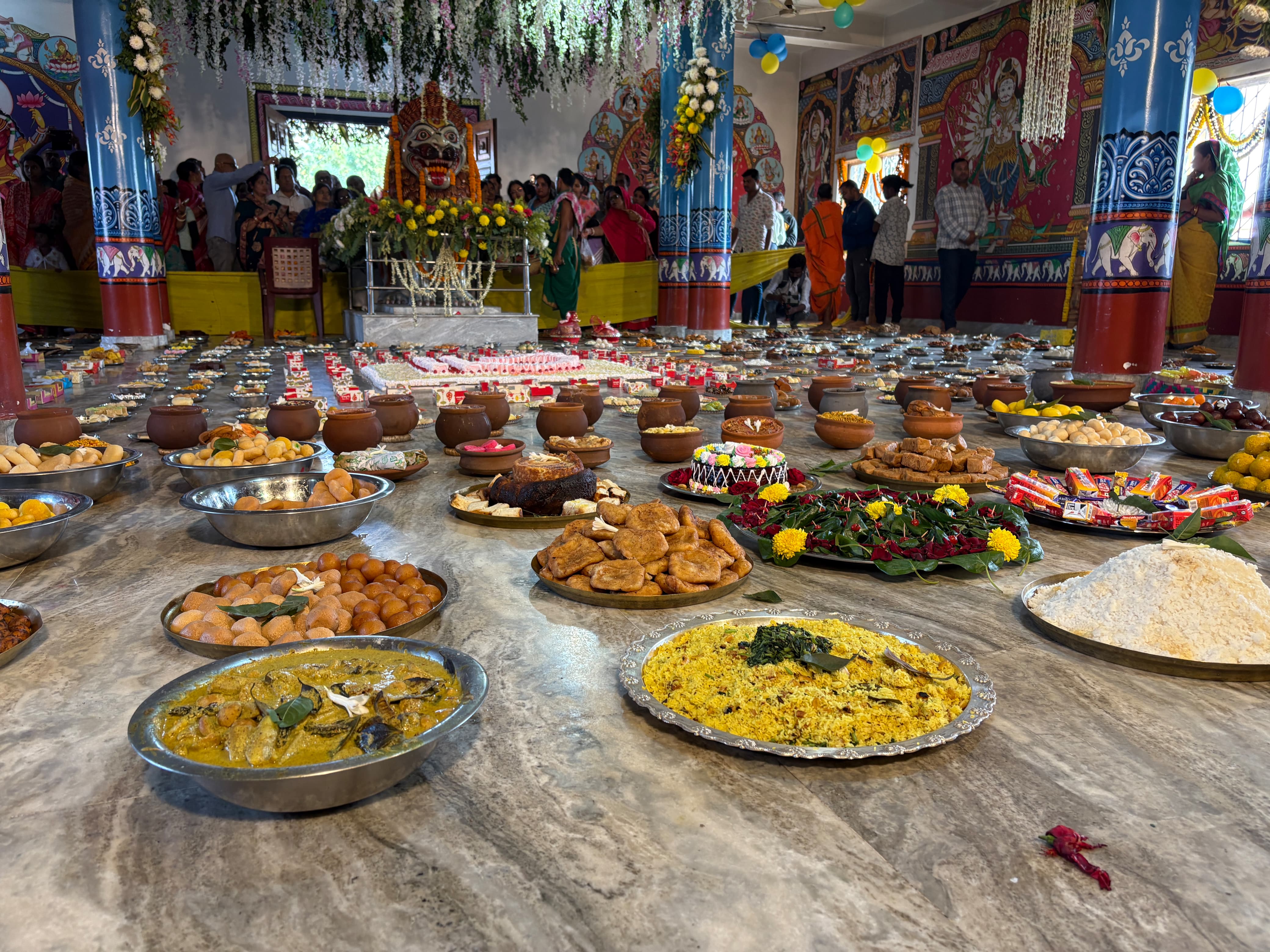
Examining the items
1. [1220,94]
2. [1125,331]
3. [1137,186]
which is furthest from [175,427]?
[1220,94]

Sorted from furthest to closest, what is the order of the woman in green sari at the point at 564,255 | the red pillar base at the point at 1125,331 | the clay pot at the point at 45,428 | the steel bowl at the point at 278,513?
the woman in green sari at the point at 564,255 → the red pillar base at the point at 1125,331 → the clay pot at the point at 45,428 → the steel bowl at the point at 278,513

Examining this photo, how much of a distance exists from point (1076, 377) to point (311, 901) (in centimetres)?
736

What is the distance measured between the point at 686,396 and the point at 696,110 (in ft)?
27.9

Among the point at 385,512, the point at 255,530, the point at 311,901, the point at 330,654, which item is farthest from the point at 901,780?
the point at 385,512

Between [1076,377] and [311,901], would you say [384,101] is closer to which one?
[1076,377]

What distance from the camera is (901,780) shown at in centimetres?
152

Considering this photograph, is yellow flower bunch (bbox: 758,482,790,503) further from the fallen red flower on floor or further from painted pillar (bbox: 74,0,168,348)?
painted pillar (bbox: 74,0,168,348)

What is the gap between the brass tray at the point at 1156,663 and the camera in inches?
72.4

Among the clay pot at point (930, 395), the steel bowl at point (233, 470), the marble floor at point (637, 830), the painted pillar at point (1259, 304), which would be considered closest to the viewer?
the marble floor at point (637, 830)

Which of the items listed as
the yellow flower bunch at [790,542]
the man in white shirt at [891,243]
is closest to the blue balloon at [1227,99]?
the man in white shirt at [891,243]

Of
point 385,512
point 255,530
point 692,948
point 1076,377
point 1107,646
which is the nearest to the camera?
point 692,948

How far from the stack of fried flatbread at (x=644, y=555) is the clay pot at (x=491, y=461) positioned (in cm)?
132

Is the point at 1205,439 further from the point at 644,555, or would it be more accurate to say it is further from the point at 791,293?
the point at 791,293

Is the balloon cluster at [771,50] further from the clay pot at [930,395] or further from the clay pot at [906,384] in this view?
the clay pot at [930,395]
